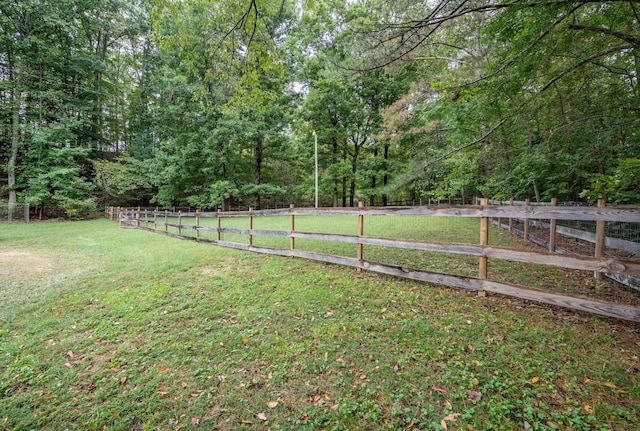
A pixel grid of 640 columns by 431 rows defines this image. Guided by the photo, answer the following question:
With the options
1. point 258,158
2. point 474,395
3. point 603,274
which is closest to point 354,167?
point 258,158

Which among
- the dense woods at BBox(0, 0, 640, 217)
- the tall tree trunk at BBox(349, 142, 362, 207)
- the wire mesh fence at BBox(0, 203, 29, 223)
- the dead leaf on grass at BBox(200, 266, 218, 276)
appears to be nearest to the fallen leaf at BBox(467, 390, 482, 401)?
the dense woods at BBox(0, 0, 640, 217)

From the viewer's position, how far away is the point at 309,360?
2.73m

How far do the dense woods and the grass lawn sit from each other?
2.49 metres

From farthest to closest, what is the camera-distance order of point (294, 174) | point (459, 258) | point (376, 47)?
point (294, 174) < point (459, 258) < point (376, 47)

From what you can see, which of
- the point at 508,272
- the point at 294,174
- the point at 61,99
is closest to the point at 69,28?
the point at 61,99

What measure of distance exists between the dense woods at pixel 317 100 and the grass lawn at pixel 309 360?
249cm

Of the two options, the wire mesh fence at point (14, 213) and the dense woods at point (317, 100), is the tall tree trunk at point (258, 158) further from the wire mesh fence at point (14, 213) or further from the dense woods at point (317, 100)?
the wire mesh fence at point (14, 213)

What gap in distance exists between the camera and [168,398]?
7.47 ft

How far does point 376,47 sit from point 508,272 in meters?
4.80

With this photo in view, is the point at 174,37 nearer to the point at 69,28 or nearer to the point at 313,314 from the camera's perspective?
the point at 313,314

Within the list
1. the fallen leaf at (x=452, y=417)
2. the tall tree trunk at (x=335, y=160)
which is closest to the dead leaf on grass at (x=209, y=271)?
the fallen leaf at (x=452, y=417)

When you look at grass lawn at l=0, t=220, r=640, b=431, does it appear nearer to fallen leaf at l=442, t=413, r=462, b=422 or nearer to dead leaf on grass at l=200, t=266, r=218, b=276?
fallen leaf at l=442, t=413, r=462, b=422

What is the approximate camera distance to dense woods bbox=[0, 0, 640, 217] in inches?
181

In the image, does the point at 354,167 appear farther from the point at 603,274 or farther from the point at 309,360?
the point at 309,360
